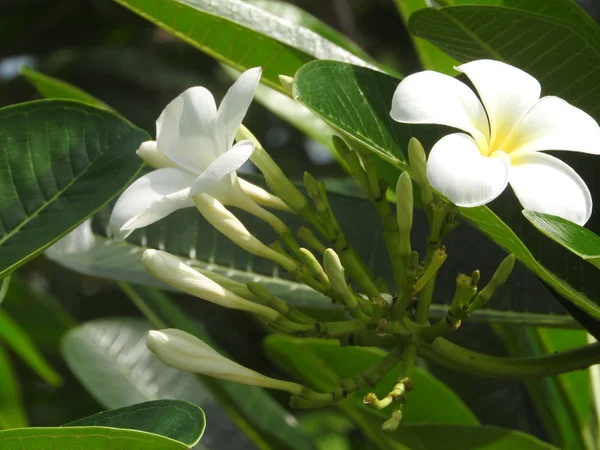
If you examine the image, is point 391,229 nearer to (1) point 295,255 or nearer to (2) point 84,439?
(1) point 295,255

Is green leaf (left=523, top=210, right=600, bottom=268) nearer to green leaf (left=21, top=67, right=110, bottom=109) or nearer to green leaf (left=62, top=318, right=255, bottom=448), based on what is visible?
green leaf (left=21, top=67, right=110, bottom=109)

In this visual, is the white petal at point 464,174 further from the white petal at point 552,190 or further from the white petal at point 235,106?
the white petal at point 235,106

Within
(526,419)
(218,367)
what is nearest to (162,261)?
(218,367)

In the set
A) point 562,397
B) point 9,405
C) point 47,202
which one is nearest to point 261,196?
point 47,202

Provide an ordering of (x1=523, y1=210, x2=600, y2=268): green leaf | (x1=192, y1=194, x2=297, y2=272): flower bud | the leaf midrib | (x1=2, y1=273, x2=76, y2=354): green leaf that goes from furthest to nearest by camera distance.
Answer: (x1=2, y1=273, x2=76, y2=354): green leaf, the leaf midrib, (x1=192, y1=194, x2=297, y2=272): flower bud, (x1=523, y1=210, x2=600, y2=268): green leaf

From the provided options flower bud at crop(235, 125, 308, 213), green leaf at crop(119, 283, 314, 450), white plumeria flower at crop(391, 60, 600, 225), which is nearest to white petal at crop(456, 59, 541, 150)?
white plumeria flower at crop(391, 60, 600, 225)
